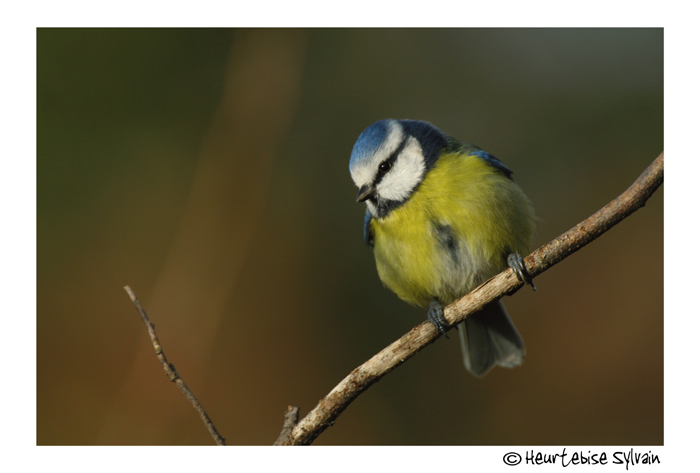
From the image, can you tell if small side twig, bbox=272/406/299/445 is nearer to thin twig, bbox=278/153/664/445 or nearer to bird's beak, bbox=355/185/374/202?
thin twig, bbox=278/153/664/445

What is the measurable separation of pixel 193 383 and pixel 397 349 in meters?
1.06

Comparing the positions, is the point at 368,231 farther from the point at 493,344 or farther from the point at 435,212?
the point at 493,344

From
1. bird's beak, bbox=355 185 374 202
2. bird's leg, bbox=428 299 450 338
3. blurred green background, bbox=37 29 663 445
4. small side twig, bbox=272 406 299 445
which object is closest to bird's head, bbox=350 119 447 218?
bird's beak, bbox=355 185 374 202

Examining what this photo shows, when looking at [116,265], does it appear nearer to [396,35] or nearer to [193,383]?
[193,383]

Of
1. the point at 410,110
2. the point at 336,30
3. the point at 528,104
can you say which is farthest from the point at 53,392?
the point at 528,104

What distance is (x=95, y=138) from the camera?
2.02m

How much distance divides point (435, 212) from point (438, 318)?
0.31 metres

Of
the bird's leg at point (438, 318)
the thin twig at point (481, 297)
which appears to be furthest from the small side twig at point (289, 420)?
the bird's leg at point (438, 318)

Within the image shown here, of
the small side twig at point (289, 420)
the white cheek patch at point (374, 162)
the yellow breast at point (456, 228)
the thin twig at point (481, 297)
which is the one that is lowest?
the small side twig at point (289, 420)

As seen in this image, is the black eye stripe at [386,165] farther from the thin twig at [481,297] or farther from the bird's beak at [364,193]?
the thin twig at [481,297]

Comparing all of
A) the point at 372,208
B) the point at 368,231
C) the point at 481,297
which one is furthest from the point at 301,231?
the point at 481,297

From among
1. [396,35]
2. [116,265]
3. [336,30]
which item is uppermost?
[396,35]

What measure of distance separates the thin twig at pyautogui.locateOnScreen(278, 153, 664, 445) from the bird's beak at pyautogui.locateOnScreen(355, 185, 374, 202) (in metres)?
0.44

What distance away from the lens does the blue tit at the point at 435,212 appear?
150cm
